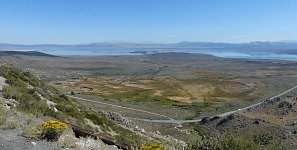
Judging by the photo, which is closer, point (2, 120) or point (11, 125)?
point (11, 125)

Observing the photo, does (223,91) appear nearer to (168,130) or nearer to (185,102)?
(185,102)


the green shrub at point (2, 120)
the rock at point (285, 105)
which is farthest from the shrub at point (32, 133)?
the rock at point (285, 105)

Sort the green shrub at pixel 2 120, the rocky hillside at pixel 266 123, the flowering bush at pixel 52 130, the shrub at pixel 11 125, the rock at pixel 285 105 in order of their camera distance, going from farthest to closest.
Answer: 1. the rock at pixel 285 105
2. the rocky hillside at pixel 266 123
3. the green shrub at pixel 2 120
4. the shrub at pixel 11 125
5. the flowering bush at pixel 52 130

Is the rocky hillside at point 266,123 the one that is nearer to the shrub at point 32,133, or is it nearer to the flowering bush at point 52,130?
→ the shrub at point 32,133

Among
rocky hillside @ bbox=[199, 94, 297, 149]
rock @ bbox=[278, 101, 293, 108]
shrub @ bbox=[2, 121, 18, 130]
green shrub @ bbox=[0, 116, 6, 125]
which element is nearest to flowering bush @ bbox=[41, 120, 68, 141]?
shrub @ bbox=[2, 121, 18, 130]

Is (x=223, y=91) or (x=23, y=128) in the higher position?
(x=23, y=128)

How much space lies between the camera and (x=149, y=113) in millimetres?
57344

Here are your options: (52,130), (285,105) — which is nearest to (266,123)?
(285,105)

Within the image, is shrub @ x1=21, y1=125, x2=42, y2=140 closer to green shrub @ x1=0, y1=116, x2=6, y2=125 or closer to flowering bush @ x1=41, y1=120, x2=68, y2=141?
flowering bush @ x1=41, y1=120, x2=68, y2=141

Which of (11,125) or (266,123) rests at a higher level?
(11,125)

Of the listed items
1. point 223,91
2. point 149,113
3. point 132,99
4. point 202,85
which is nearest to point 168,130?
point 149,113

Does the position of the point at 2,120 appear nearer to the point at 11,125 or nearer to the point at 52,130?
the point at 11,125

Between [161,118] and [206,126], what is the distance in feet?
28.6

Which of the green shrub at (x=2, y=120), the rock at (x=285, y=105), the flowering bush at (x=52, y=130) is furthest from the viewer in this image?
the rock at (x=285, y=105)
